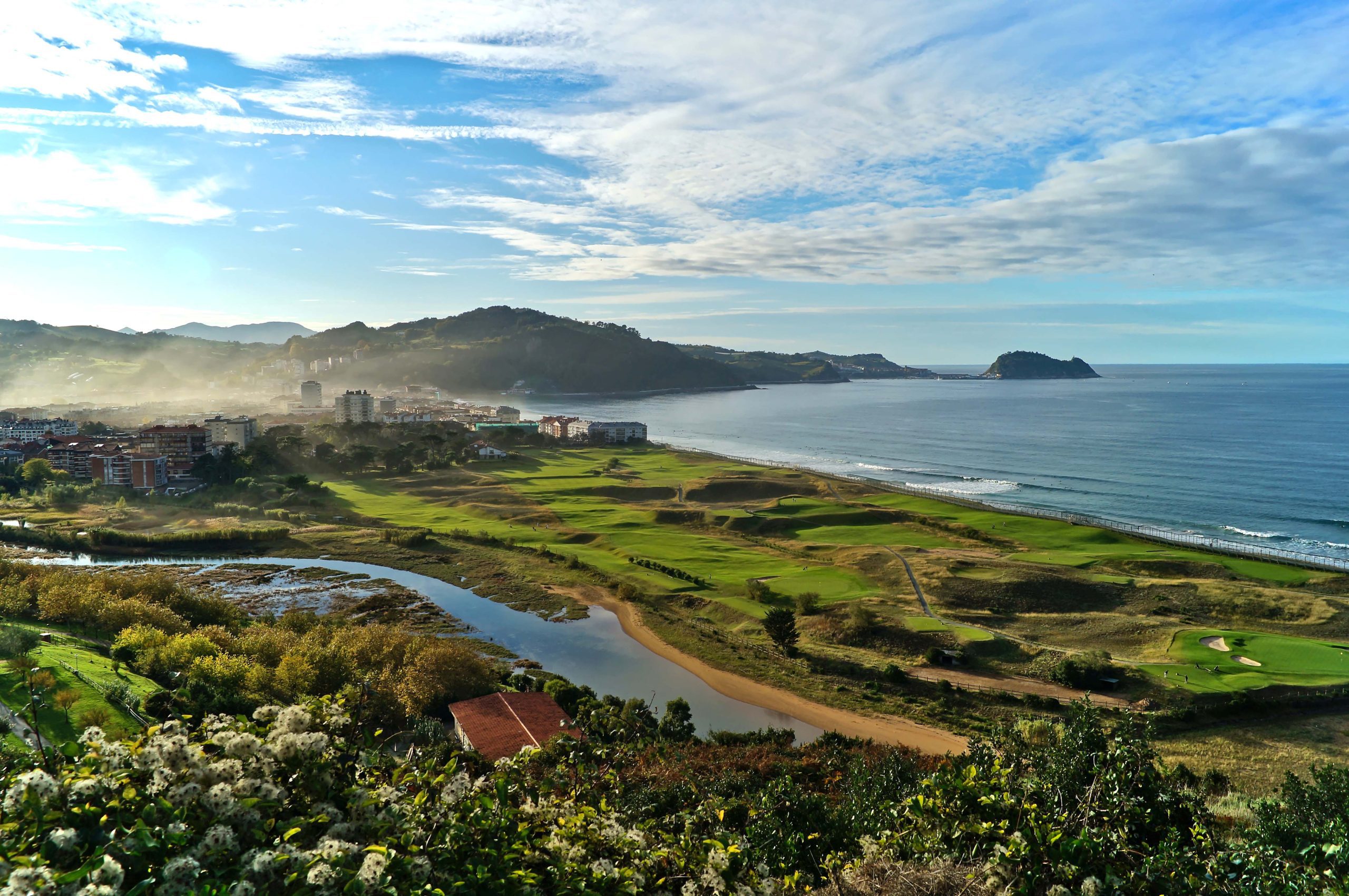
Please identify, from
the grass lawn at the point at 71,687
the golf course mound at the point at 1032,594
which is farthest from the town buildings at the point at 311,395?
the golf course mound at the point at 1032,594

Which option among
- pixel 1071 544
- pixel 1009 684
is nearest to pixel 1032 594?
pixel 1009 684

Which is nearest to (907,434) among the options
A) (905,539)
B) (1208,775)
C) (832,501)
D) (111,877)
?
(832,501)

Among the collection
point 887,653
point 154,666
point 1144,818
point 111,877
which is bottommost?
point 887,653

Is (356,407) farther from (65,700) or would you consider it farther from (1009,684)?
(1009,684)

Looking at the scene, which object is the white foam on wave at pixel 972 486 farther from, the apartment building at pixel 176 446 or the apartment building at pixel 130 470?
the apartment building at pixel 176 446

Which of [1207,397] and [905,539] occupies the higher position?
[1207,397]

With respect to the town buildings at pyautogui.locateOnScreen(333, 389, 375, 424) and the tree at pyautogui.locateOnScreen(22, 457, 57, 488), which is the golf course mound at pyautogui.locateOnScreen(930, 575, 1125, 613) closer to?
the tree at pyautogui.locateOnScreen(22, 457, 57, 488)

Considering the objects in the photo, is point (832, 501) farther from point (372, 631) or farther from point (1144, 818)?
point (1144, 818)

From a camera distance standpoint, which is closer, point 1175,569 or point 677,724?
point 677,724
